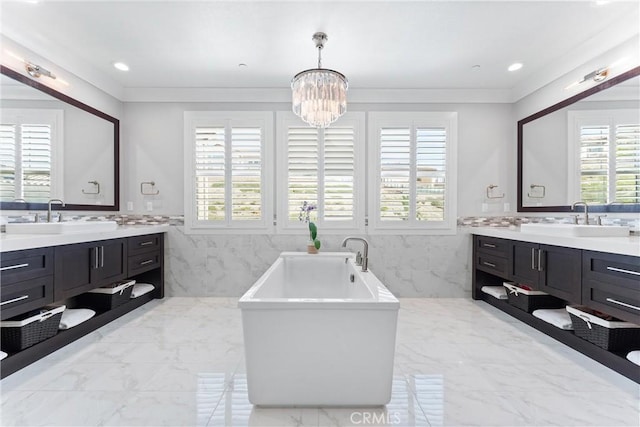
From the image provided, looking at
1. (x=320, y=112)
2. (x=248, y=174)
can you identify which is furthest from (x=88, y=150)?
(x=320, y=112)

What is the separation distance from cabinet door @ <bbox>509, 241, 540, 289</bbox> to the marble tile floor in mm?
452

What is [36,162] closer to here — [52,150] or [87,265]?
[52,150]

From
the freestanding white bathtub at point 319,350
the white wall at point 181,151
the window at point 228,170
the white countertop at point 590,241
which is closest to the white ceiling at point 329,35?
the white wall at point 181,151

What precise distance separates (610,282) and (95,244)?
153 inches

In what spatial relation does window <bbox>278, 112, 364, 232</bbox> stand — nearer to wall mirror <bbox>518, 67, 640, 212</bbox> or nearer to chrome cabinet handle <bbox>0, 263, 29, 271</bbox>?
wall mirror <bbox>518, 67, 640, 212</bbox>

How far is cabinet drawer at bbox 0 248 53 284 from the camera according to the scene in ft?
5.86

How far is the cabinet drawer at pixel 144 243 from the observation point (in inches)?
119

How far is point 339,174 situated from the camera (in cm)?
355

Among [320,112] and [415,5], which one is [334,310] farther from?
[415,5]

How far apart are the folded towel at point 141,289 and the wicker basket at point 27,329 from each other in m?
0.96

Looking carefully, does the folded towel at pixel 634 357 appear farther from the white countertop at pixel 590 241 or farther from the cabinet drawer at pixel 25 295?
the cabinet drawer at pixel 25 295

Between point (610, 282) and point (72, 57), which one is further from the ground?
point (72, 57)

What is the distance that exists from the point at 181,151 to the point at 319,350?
10.1ft

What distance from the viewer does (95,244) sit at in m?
2.53
